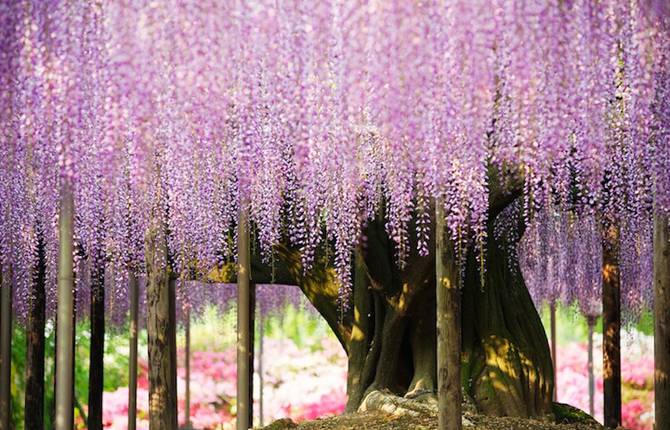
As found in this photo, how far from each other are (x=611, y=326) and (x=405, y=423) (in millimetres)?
3008

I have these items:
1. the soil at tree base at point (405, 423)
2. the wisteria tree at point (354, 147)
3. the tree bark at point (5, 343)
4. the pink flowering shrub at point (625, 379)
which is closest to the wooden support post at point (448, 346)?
the wisteria tree at point (354, 147)

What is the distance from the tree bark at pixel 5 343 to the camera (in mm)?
11617

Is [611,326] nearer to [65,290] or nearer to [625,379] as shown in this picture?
[65,290]

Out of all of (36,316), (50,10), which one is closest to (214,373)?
(36,316)

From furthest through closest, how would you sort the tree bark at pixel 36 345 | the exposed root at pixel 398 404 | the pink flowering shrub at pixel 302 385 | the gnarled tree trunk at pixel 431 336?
the pink flowering shrub at pixel 302 385 → the tree bark at pixel 36 345 → the gnarled tree trunk at pixel 431 336 → the exposed root at pixel 398 404

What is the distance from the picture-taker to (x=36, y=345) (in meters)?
11.5

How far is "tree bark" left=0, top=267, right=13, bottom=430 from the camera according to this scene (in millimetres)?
11617

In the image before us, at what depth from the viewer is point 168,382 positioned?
29.2 ft

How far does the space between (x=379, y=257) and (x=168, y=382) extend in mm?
1999

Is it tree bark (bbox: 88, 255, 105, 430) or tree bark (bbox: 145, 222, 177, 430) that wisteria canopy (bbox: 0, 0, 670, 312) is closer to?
tree bark (bbox: 145, 222, 177, 430)

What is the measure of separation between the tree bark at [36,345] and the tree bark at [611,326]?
221 inches

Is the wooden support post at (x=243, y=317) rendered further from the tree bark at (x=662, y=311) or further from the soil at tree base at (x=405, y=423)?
the tree bark at (x=662, y=311)

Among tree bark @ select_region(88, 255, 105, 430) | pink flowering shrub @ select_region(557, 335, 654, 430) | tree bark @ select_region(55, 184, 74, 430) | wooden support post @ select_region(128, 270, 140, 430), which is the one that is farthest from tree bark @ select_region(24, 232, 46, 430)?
pink flowering shrub @ select_region(557, 335, 654, 430)

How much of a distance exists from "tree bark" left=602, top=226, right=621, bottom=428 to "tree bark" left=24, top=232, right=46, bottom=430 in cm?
561
